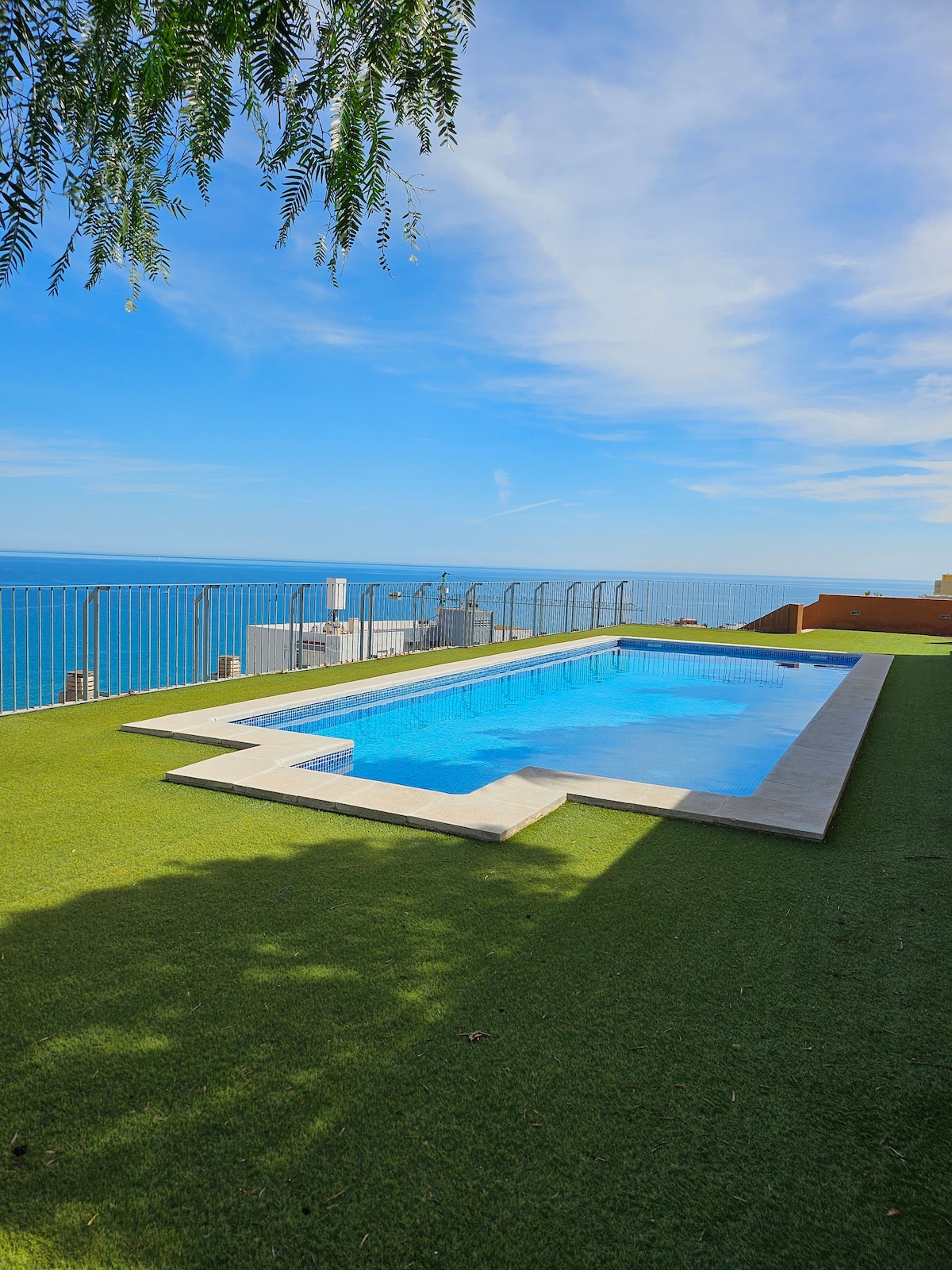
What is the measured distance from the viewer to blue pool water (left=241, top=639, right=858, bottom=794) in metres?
6.36

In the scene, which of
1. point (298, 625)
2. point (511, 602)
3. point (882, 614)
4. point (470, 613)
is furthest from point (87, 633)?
point (882, 614)

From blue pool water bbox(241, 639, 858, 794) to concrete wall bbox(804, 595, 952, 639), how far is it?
708 cm

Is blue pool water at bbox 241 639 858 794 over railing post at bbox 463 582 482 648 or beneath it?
beneath

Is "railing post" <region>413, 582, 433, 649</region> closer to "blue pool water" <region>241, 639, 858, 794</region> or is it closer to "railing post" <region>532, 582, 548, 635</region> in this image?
"blue pool water" <region>241, 639, 858, 794</region>

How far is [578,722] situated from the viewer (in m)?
8.38

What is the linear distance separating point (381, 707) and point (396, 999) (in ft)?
19.2

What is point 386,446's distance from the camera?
69.9m

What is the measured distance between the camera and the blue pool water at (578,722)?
6.36 metres

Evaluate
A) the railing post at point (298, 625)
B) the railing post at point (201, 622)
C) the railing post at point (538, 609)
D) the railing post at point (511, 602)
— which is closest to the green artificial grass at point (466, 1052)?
the railing post at point (201, 622)

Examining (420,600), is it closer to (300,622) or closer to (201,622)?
Result: (300,622)

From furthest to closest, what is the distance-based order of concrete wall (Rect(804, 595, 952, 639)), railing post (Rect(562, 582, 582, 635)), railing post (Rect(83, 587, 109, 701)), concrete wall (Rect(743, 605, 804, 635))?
concrete wall (Rect(804, 595, 952, 639))
concrete wall (Rect(743, 605, 804, 635))
railing post (Rect(562, 582, 582, 635))
railing post (Rect(83, 587, 109, 701))

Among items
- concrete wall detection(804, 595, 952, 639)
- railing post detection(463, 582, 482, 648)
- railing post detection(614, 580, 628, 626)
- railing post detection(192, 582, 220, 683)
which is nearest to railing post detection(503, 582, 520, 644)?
railing post detection(463, 582, 482, 648)

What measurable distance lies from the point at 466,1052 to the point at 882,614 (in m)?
19.6

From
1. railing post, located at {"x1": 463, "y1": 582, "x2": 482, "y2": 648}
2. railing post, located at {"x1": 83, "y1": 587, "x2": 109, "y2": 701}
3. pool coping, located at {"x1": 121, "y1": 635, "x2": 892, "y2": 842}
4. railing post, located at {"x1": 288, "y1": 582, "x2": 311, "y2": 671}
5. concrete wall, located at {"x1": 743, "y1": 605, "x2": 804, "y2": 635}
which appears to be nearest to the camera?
pool coping, located at {"x1": 121, "y1": 635, "x2": 892, "y2": 842}
